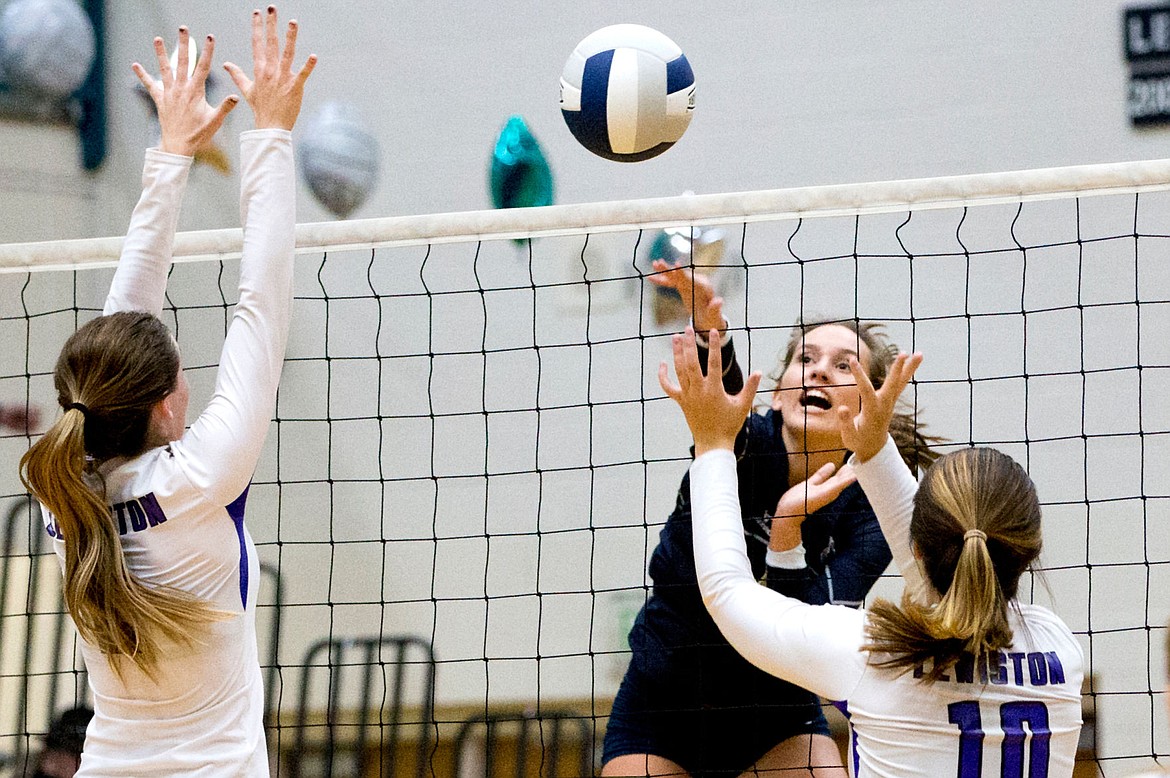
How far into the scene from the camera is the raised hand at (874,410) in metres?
2.25

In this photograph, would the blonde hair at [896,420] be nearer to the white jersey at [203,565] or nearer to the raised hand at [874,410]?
the raised hand at [874,410]

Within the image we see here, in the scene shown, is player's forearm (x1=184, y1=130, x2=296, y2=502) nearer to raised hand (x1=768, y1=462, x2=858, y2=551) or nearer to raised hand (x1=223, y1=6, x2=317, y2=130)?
raised hand (x1=223, y1=6, x2=317, y2=130)

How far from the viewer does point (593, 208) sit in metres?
3.17

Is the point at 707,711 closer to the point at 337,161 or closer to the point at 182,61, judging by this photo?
the point at 182,61

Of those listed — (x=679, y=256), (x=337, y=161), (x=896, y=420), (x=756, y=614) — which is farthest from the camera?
(x=337, y=161)

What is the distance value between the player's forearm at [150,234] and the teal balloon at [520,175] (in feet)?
11.0

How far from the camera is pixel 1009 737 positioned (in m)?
1.85

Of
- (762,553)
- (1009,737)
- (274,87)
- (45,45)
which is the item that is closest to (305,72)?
(274,87)

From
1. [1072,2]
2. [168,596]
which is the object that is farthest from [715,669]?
[1072,2]

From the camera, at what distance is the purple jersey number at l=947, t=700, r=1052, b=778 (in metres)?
1.85

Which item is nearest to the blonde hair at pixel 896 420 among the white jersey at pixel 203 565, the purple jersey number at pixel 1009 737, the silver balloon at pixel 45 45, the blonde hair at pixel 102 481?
the purple jersey number at pixel 1009 737

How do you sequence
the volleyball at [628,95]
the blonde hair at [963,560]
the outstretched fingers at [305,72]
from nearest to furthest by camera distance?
the blonde hair at [963,560]
the outstretched fingers at [305,72]
the volleyball at [628,95]

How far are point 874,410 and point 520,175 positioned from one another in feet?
11.9

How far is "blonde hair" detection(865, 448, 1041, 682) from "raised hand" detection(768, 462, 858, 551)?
627 mm
